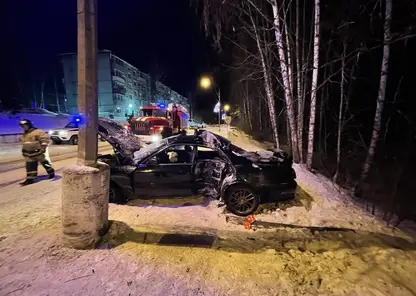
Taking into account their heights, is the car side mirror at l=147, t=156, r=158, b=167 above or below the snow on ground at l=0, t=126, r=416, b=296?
above

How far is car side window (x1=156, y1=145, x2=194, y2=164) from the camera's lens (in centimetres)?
562

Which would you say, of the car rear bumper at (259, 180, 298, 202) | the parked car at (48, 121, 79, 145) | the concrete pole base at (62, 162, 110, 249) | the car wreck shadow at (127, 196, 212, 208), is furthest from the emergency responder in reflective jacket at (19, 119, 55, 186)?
the parked car at (48, 121, 79, 145)

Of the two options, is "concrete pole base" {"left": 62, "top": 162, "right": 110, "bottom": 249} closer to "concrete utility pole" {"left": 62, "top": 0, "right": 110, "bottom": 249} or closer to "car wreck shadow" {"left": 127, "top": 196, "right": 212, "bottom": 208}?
"concrete utility pole" {"left": 62, "top": 0, "right": 110, "bottom": 249}

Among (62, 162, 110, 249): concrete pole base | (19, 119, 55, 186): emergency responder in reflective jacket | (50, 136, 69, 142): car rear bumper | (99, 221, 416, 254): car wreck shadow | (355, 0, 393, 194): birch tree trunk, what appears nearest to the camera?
(62, 162, 110, 249): concrete pole base

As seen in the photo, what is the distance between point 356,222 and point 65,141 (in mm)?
16032

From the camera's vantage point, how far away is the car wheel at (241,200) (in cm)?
514

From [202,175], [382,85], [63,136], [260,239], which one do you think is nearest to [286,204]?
[260,239]

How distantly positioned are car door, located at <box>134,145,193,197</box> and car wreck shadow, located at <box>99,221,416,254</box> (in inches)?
42.2

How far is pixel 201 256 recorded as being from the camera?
362 cm

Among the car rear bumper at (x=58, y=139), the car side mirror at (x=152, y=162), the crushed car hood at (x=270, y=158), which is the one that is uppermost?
the car rear bumper at (x=58, y=139)

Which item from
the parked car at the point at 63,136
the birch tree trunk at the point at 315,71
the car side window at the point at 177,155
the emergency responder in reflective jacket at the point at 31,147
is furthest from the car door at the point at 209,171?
the parked car at the point at 63,136

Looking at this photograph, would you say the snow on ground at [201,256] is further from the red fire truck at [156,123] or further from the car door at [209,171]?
the red fire truck at [156,123]

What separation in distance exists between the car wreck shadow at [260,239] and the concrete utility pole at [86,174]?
1.10 feet

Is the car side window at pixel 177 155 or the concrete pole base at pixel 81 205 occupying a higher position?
the car side window at pixel 177 155
